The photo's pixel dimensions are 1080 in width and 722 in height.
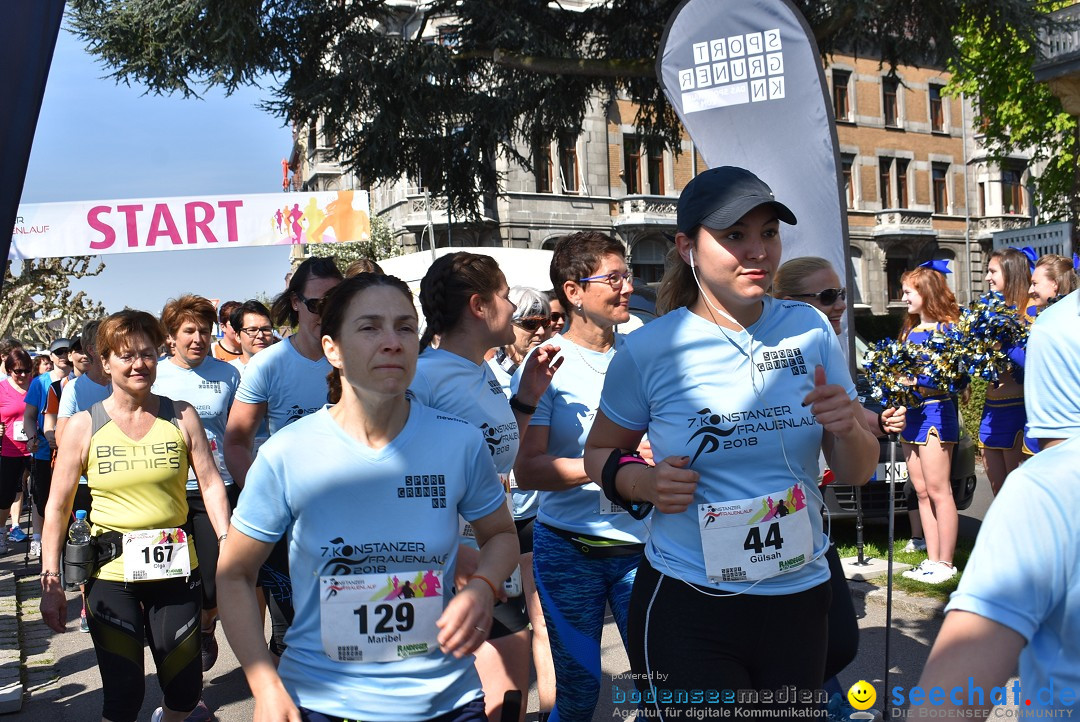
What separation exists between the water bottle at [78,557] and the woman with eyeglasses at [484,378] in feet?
5.42

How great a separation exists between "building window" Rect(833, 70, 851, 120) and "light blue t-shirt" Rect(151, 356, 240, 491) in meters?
41.0

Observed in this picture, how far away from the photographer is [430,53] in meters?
12.6

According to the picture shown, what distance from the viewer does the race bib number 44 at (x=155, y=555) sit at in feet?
14.3

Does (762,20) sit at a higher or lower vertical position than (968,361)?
higher

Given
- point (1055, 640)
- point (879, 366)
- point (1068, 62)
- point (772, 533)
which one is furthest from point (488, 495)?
point (1068, 62)

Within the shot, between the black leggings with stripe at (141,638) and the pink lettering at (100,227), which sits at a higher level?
the pink lettering at (100,227)

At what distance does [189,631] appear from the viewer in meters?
4.39

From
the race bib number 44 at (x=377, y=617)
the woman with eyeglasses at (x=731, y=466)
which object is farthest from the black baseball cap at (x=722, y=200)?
the race bib number 44 at (x=377, y=617)

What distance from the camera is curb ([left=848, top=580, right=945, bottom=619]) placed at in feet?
20.3

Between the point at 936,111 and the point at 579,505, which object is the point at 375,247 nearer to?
the point at 936,111

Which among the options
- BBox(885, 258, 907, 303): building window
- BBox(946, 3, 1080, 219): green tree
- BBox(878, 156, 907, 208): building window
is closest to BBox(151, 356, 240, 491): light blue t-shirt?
BBox(946, 3, 1080, 219): green tree

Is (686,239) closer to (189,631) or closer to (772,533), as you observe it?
(772,533)

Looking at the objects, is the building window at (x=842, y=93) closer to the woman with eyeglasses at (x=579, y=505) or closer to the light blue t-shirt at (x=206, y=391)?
the light blue t-shirt at (x=206, y=391)

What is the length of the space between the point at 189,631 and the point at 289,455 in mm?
2101
